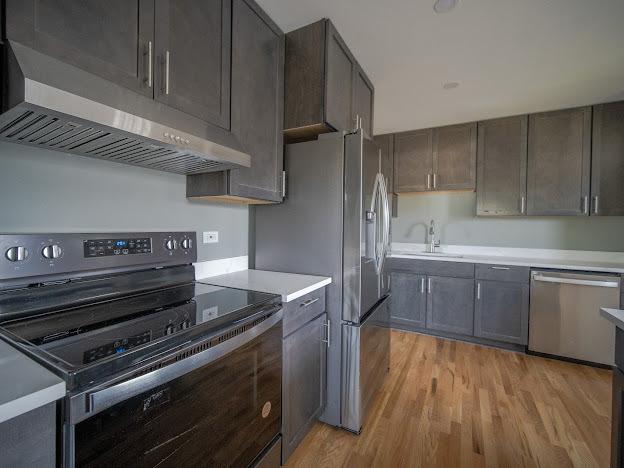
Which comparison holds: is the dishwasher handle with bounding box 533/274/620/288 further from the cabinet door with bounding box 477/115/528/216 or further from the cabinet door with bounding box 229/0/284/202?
the cabinet door with bounding box 229/0/284/202

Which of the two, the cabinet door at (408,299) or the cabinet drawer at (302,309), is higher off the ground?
the cabinet drawer at (302,309)

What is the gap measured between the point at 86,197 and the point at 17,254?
32cm

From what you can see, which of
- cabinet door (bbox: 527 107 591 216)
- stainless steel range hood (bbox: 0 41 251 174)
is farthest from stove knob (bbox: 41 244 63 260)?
cabinet door (bbox: 527 107 591 216)

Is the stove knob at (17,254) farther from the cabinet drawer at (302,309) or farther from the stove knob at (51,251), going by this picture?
the cabinet drawer at (302,309)

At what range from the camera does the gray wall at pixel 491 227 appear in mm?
2926

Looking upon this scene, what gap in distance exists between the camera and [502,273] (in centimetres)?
278

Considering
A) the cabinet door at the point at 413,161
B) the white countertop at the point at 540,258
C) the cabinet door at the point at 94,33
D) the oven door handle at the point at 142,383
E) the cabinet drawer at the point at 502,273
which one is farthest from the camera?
the cabinet door at the point at 413,161

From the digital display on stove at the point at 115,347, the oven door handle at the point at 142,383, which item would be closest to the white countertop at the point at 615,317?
the oven door handle at the point at 142,383

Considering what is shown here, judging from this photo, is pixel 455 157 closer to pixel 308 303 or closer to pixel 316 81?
pixel 316 81

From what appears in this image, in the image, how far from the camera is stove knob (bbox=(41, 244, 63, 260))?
100cm

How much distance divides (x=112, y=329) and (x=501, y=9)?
2323mm

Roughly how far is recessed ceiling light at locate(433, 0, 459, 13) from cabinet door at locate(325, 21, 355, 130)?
0.56m

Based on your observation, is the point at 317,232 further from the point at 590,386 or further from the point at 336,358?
the point at 590,386

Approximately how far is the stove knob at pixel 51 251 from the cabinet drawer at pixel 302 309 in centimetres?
89
